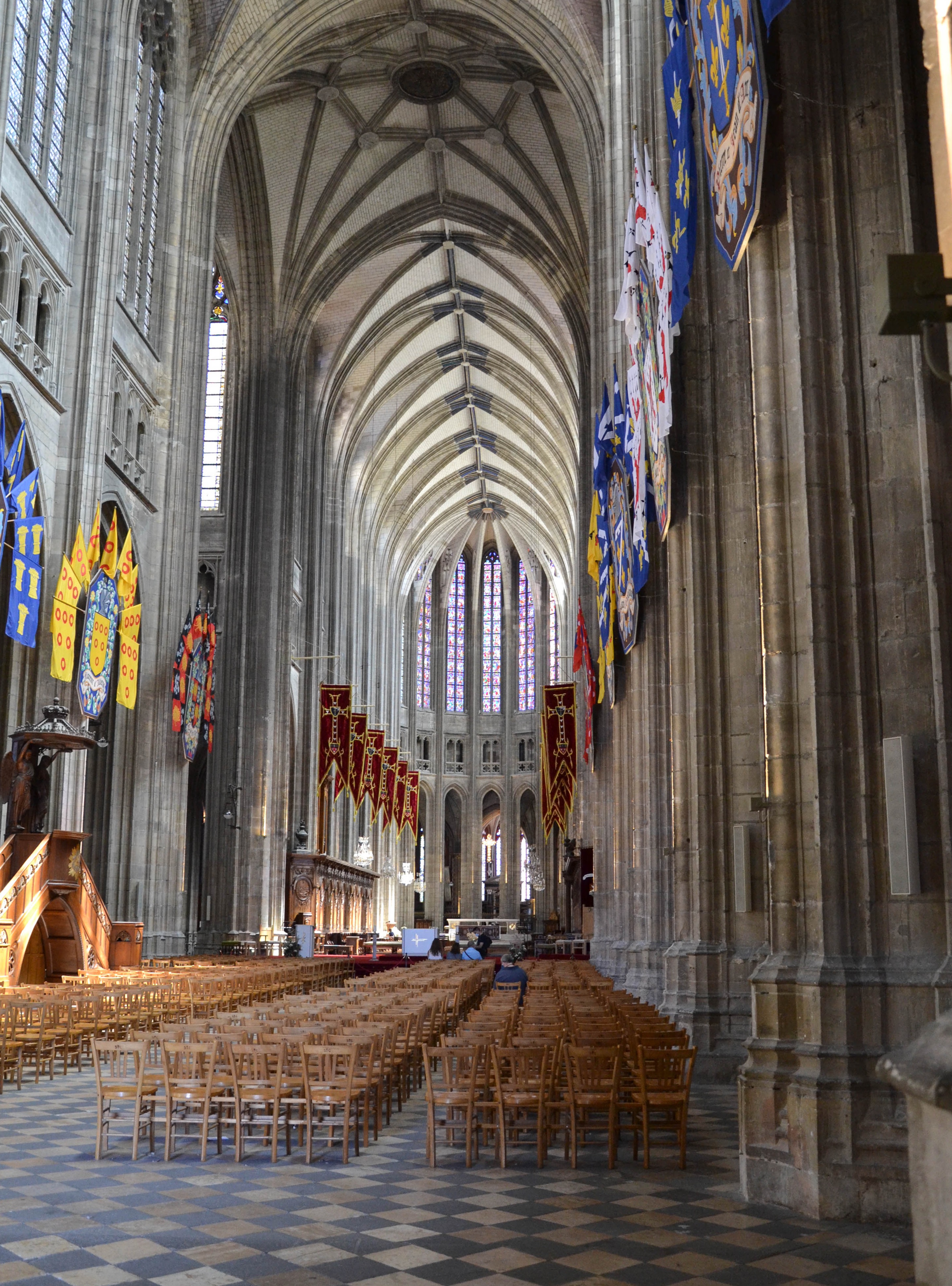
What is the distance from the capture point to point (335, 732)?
116 feet

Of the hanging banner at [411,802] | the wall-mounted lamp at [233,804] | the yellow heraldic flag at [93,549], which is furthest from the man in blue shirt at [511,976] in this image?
the hanging banner at [411,802]

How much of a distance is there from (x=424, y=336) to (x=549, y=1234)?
4148 cm

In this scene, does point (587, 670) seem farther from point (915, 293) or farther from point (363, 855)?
point (363, 855)

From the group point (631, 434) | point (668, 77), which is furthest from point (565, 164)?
point (668, 77)

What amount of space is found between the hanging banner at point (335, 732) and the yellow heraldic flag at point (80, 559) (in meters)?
16.5

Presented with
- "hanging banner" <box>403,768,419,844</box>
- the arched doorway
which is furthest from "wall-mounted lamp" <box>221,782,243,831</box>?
the arched doorway

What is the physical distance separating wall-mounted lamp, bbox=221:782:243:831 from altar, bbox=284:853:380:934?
333cm

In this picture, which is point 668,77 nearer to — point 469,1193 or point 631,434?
point 631,434

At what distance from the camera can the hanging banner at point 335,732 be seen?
35.0 meters

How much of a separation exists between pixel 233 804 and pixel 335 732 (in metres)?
4.35

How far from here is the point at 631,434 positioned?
14422mm

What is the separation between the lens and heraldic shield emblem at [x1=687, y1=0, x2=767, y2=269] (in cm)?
Result: 658

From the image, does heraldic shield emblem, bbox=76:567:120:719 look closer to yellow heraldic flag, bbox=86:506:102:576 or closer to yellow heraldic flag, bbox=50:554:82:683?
yellow heraldic flag, bbox=86:506:102:576

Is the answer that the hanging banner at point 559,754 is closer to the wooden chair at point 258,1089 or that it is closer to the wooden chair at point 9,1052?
the wooden chair at point 9,1052
